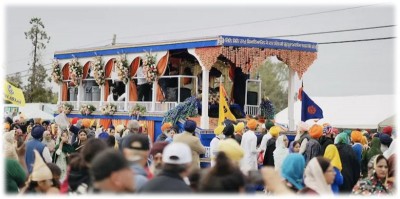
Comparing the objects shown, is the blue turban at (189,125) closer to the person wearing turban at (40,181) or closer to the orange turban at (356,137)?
the person wearing turban at (40,181)

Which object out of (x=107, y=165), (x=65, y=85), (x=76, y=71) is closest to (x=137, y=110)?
(x=76, y=71)

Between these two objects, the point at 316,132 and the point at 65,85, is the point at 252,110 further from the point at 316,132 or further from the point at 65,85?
the point at 65,85

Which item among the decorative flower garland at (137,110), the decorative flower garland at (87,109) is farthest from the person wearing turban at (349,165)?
the decorative flower garland at (87,109)

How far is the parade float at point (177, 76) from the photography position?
54.7 ft

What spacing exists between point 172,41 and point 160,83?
163 cm

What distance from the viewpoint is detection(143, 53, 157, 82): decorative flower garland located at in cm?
1848

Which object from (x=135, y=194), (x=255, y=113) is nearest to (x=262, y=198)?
(x=135, y=194)

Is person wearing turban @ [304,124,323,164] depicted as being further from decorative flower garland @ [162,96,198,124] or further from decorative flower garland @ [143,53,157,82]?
decorative flower garland @ [143,53,157,82]

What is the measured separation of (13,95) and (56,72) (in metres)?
6.88

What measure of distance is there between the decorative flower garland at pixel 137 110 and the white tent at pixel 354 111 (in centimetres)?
1286

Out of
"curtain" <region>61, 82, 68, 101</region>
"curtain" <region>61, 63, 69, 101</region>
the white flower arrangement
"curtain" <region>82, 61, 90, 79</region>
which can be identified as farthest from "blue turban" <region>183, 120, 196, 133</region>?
"curtain" <region>61, 82, 68, 101</region>

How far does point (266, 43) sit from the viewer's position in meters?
17.2

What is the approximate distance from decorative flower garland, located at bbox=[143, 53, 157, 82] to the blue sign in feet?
9.80

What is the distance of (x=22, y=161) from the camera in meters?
9.45
